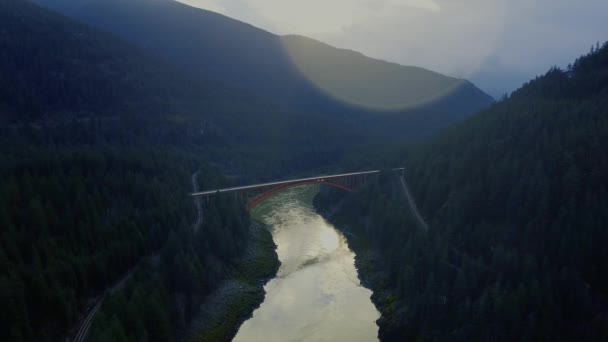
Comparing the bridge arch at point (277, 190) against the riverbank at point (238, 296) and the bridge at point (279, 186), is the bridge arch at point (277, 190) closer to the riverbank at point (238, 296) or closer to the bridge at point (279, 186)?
the bridge at point (279, 186)

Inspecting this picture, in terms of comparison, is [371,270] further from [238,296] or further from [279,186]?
[279,186]

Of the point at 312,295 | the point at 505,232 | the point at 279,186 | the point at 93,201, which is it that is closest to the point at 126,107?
the point at 279,186

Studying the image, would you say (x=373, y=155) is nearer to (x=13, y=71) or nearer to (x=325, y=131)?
(x=325, y=131)

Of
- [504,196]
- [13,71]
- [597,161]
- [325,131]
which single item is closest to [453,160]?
[504,196]

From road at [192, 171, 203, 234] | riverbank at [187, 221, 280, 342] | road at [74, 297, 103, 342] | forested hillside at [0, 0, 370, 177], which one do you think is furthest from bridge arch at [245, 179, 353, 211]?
forested hillside at [0, 0, 370, 177]

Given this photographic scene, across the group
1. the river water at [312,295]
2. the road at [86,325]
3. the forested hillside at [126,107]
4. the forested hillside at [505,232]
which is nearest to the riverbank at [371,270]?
the forested hillside at [505,232]
